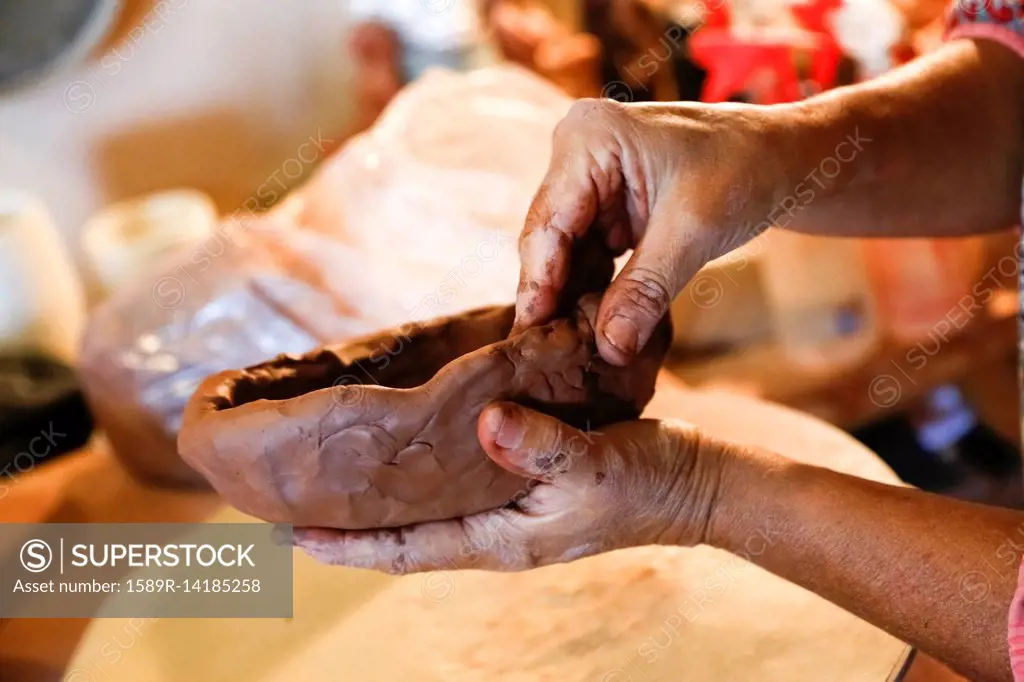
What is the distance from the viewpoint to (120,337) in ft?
3.88

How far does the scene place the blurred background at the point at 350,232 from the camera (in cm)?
120

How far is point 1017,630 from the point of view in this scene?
1.93 feet

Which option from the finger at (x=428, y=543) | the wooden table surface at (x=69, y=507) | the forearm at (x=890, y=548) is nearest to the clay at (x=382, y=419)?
the finger at (x=428, y=543)

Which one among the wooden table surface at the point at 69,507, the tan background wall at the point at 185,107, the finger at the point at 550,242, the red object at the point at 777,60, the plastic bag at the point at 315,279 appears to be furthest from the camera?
the tan background wall at the point at 185,107

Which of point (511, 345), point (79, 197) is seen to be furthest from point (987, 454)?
point (79, 197)

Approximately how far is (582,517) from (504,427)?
11 centimetres

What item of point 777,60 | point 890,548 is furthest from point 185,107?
point 890,548

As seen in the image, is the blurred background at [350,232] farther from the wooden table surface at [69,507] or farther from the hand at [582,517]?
the hand at [582,517]

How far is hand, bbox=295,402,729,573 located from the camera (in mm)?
659

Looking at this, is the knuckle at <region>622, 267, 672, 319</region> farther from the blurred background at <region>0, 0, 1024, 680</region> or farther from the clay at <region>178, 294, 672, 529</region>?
the blurred background at <region>0, 0, 1024, 680</region>

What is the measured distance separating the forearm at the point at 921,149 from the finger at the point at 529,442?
309 millimetres

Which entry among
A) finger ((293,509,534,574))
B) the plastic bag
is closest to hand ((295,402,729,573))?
finger ((293,509,534,574))

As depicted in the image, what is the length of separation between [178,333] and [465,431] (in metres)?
0.69

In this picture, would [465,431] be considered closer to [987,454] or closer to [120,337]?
[120,337]
